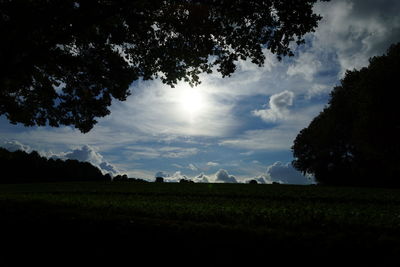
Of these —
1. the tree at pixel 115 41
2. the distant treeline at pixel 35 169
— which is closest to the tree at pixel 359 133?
the tree at pixel 115 41

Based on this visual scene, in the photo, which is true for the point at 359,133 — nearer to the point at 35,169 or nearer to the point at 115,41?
the point at 115,41

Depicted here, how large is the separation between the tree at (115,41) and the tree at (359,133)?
22258mm

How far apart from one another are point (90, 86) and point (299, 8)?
570 inches

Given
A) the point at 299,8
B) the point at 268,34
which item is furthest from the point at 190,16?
the point at 299,8

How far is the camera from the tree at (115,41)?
12.3 meters

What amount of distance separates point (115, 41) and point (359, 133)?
30.7 m

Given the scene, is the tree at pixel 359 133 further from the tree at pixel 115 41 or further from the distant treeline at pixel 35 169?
the distant treeline at pixel 35 169

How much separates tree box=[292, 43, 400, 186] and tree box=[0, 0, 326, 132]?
22258 millimetres

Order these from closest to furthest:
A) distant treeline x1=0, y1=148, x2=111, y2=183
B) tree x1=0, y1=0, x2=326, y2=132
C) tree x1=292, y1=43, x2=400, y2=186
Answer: tree x1=0, y1=0, x2=326, y2=132 < tree x1=292, y1=43, x2=400, y2=186 < distant treeline x1=0, y1=148, x2=111, y2=183

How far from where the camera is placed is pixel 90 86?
763 inches

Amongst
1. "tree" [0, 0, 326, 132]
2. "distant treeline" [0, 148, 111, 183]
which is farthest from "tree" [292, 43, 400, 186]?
"distant treeline" [0, 148, 111, 183]

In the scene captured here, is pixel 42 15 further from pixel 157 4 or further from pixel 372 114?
pixel 372 114

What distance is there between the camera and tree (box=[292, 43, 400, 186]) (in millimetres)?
30141

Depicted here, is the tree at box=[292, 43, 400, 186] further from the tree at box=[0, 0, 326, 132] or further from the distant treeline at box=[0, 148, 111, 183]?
the distant treeline at box=[0, 148, 111, 183]
